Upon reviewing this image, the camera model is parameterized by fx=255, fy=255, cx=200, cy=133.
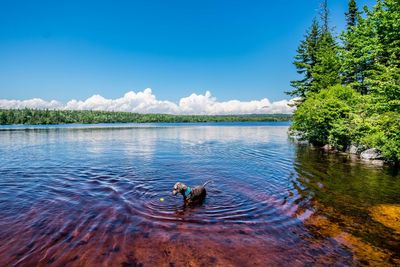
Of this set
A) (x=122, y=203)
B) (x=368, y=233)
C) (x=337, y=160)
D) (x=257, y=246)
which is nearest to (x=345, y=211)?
(x=368, y=233)

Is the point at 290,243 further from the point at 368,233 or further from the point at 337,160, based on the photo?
the point at 337,160

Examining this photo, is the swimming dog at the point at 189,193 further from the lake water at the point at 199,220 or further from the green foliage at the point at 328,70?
the green foliage at the point at 328,70

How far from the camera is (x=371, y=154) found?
24016 millimetres

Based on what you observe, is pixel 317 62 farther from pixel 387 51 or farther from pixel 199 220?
pixel 199 220

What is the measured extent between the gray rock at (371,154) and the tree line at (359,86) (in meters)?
0.66

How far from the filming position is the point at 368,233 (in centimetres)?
856

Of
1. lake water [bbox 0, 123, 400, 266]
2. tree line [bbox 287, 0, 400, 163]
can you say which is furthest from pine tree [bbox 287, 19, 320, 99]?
lake water [bbox 0, 123, 400, 266]

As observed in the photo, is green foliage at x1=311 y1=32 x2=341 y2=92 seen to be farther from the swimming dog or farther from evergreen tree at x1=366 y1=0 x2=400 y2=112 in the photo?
the swimming dog

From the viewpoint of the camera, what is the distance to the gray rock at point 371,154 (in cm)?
2327

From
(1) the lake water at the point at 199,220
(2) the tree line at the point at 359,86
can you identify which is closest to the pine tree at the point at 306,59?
(2) the tree line at the point at 359,86

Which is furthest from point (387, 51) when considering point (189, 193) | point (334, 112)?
point (189, 193)

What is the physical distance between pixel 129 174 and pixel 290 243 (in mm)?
12497

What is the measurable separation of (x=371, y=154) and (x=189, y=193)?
21.1 metres

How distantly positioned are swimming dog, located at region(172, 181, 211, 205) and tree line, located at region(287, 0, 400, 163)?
14647 millimetres
